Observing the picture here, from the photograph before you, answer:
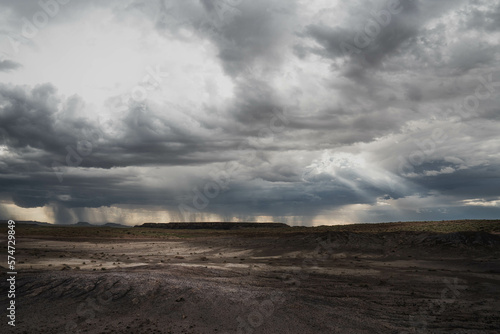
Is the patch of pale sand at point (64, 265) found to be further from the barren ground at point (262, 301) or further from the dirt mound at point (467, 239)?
the dirt mound at point (467, 239)

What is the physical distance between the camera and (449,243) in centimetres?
3972

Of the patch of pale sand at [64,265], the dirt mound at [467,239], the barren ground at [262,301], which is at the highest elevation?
the dirt mound at [467,239]

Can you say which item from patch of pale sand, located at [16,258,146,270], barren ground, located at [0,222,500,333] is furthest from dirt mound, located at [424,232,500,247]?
patch of pale sand, located at [16,258,146,270]

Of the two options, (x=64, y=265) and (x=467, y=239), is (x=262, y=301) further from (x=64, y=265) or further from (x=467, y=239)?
(x=467, y=239)

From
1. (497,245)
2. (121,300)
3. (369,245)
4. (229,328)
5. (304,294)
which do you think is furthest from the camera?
(369,245)

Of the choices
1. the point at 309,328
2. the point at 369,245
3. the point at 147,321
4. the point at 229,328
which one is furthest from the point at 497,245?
the point at 147,321

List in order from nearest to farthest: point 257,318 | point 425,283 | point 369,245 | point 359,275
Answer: point 257,318 < point 425,283 < point 359,275 < point 369,245

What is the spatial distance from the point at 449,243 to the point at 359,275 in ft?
71.1

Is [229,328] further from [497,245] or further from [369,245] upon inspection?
[497,245]

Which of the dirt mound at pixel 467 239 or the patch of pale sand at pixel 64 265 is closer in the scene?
the patch of pale sand at pixel 64 265

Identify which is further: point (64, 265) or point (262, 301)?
point (64, 265)

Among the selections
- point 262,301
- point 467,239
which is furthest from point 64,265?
point 467,239

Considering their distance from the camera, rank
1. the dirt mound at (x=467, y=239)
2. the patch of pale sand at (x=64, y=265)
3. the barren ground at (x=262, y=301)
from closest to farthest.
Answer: the barren ground at (x=262, y=301) < the patch of pale sand at (x=64, y=265) < the dirt mound at (x=467, y=239)

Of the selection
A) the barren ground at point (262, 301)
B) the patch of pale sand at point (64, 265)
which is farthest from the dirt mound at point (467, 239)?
the patch of pale sand at point (64, 265)
